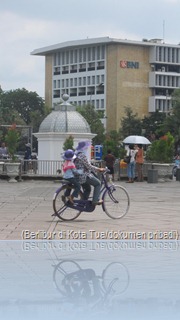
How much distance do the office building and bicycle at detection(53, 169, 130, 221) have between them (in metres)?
120

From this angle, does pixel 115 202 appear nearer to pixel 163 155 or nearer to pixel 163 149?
pixel 163 149

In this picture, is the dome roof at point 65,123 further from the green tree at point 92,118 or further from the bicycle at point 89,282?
the green tree at point 92,118

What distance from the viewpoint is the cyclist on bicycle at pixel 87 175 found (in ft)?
46.6

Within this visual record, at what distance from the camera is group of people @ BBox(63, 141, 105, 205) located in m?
14.1

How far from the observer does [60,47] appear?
14938 centimetres

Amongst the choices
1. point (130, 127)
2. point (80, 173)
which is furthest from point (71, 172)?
point (130, 127)

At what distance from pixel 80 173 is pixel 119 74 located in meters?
125

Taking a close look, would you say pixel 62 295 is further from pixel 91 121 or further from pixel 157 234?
pixel 91 121

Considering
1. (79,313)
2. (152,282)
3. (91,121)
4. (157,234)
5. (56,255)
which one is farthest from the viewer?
(91,121)

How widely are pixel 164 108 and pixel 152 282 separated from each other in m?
136

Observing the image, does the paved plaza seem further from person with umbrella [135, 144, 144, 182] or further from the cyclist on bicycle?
person with umbrella [135, 144, 144, 182]

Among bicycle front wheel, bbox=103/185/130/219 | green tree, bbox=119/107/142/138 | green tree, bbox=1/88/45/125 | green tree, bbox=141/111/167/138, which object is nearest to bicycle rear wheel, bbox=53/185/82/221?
bicycle front wheel, bbox=103/185/130/219

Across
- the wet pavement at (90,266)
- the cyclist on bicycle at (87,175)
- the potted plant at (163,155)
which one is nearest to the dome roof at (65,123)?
the potted plant at (163,155)

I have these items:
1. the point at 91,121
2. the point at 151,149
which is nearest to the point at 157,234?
the point at 151,149
